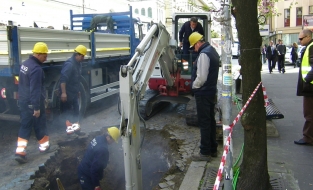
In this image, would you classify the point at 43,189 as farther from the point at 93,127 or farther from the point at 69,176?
the point at 93,127

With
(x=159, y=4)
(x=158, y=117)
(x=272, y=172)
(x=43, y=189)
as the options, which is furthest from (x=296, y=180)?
(x=159, y=4)

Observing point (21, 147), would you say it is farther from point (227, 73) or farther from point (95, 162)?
point (227, 73)

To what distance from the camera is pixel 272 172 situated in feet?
14.7

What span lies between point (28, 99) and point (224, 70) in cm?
338

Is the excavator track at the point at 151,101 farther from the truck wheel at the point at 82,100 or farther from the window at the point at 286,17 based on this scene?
the window at the point at 286,17

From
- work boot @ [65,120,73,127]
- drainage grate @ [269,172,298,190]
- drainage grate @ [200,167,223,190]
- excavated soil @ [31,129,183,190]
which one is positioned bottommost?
excavated soil @ [31,129,183,190]

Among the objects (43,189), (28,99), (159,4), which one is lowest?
(43,189)

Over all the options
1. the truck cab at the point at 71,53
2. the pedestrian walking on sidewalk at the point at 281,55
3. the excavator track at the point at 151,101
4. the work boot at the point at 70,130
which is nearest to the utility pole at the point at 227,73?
the truck cab at the point at 71,53

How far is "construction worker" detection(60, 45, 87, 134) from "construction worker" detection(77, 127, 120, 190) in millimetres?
2073

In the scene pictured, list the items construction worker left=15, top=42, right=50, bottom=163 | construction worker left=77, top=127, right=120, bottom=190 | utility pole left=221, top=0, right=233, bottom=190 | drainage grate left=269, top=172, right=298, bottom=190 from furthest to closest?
1. construction worker left=15, top=42, right=50, bottom=163
2. construction worker left=77, top=127, right=120, bottom=190
3. drainage grate left=269, top=172, right=298, bottom=190
4. utility pole left=221, top=0, right=233, bottom=190

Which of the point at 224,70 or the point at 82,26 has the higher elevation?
the point at 82,26

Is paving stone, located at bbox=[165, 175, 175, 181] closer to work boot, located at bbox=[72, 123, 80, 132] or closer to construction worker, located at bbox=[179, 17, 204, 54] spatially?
work boot, located at bbox=[72, 123, 80, 132]

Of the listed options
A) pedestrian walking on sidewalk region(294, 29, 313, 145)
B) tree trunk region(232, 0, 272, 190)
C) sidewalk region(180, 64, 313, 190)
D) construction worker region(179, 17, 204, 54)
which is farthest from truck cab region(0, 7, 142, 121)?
pedestrian walking on sidewalk region(294, 29, 313, 145)

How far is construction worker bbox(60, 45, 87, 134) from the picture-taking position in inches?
251
